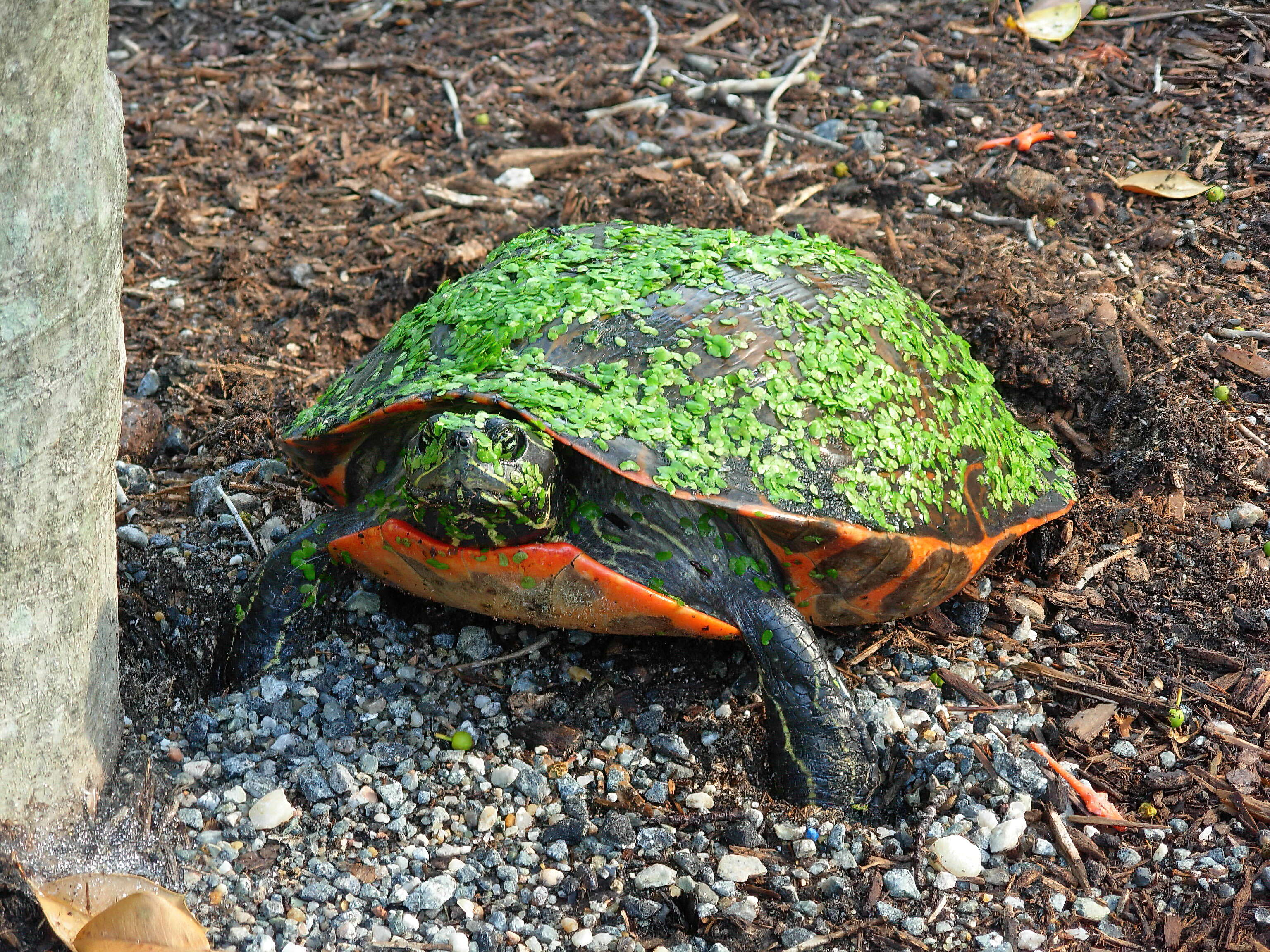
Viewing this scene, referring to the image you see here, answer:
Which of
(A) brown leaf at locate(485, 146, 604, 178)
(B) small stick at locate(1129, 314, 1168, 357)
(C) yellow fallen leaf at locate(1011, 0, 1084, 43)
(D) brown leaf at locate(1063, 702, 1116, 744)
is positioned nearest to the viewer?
(D) brown leaf at locate(1063, 702, 1116, 744)

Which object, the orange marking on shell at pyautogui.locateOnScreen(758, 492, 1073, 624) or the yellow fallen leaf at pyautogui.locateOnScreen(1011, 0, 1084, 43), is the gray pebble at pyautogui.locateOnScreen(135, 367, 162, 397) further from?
the yellow fallen leaf at pyautogui.locateOnScreen(1011, 0, 1084, 43)

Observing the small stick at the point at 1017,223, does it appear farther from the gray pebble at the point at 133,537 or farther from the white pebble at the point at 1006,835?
the gray pebble at the point at 133,537

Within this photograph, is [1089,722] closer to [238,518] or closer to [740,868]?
[740,868]

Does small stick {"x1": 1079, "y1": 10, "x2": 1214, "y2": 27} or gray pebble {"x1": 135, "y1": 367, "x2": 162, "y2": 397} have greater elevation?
small stick {"x1": 1079, "y1": 10, "x2": 1214, "y2": 27}

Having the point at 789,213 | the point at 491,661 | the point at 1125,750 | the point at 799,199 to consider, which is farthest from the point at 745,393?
the point at 799,199

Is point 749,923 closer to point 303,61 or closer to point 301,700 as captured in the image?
point 301,700

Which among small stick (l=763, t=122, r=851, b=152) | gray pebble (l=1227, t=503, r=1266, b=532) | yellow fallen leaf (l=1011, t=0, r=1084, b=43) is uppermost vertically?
yellow fallen leaf (l=1011, t=0, r=1084, b=43)

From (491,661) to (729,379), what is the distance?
1.15m

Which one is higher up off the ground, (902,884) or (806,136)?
(806,136)

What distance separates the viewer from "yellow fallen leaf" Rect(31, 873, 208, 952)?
2.40 m

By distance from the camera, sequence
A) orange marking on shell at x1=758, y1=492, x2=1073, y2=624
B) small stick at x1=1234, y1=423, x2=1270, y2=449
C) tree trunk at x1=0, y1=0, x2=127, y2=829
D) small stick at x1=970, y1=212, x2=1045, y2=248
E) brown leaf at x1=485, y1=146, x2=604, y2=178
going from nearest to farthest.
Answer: tree trunk at x1=0, y1=0, x2=127, y2=829 < orange marking on shell at x1=758, y1=492, x2=1073, y2=624 < small stick at x1=1234, y1=423, x2=1270, y2=449 < small stick at x1=970, y1=212, x2=1045, y2=248 < brown leaf at x1=485, y1=146, x2=604, y2=178

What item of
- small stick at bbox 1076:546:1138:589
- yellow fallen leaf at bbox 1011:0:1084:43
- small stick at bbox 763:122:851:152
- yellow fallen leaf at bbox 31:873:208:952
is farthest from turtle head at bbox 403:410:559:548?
yellow fallen leaf at bbox 1011:0:1084:43

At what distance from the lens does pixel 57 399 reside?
2248 millimetres

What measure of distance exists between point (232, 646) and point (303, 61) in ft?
15.8
